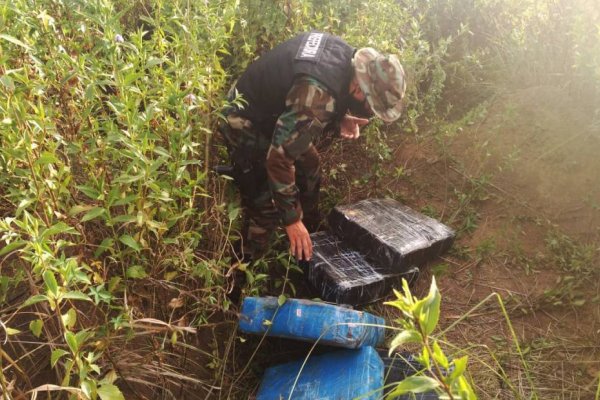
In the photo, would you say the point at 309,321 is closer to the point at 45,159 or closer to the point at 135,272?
the point at 135,272

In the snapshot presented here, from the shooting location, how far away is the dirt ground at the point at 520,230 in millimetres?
2344

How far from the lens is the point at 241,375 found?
86.8 inches

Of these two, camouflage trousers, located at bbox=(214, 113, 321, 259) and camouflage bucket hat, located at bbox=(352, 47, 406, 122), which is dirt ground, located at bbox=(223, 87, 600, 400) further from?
camouflage bucket hat, located at bbox=(352, 47, 406, 122)

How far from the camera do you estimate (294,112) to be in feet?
7.39

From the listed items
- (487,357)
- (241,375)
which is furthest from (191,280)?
(487,357)

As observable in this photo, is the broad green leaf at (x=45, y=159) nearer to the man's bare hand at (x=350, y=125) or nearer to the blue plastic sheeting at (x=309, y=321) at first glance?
the blue plastic sheeting at (x=309, y=321)

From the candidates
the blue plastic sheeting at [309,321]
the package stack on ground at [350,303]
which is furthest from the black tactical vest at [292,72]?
the blue plastic sheeting at [309,321]

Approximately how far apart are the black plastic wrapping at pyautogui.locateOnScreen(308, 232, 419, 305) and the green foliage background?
694mm

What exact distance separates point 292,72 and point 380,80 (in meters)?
0.48

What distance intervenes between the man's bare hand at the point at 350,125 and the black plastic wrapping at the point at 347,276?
75 cm

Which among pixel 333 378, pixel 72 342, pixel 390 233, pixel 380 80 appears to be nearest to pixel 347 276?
pixel 390 233

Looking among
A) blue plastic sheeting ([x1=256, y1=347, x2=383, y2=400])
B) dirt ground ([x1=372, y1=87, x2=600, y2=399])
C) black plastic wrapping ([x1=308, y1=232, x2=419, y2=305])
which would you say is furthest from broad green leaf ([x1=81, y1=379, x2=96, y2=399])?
dirt ground ([x1=372, y1=87, x2=600, y2=399])

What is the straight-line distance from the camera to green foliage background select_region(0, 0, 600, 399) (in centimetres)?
131

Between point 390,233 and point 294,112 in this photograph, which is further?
point 390,233
